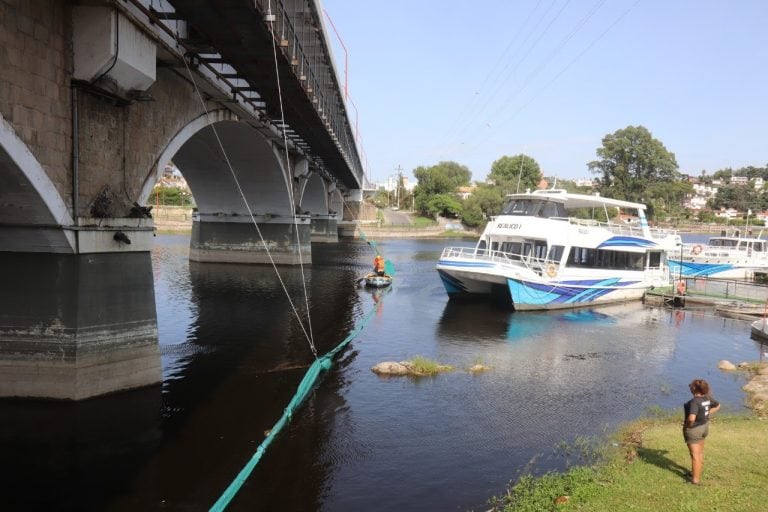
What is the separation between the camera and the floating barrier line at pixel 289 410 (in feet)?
27.6

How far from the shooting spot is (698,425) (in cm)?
835

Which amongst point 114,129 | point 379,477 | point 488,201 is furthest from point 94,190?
point 488,201

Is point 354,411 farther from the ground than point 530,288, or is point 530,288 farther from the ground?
point 530,288

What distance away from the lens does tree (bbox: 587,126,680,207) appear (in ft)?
381

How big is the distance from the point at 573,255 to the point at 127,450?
2270 centimetres

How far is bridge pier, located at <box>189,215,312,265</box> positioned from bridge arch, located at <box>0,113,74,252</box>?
1144 inches

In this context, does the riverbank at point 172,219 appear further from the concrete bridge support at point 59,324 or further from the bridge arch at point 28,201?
the bridge arch at point 28,201

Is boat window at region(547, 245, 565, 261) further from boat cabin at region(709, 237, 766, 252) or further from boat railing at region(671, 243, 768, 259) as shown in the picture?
boat cabin at region(709, 237, 766, 252)

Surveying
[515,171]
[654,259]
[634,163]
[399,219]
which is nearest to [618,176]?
[634,163]

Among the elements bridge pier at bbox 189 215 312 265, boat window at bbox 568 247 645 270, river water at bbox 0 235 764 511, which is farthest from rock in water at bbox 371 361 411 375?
bridge pier at bbox 189 215 312 265

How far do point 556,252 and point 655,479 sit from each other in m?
19.3

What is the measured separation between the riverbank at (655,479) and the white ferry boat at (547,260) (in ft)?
48.7

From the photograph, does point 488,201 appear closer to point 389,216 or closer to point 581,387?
point 389,216

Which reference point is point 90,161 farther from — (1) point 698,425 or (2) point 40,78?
(1) point 698,425
